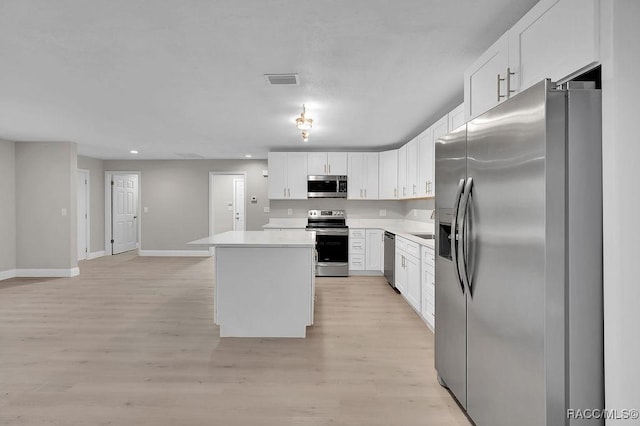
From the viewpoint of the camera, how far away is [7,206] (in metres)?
5.91

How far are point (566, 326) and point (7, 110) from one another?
5.48m

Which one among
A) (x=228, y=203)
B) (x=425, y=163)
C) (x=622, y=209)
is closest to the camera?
(x=622, y=209)

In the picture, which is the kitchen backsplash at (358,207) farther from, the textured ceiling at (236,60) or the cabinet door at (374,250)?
the textured ceiling at (236,60)

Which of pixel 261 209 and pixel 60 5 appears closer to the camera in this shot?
pixel 60 5

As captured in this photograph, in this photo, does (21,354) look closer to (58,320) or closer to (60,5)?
(58,320)

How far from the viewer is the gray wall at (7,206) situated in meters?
5.82

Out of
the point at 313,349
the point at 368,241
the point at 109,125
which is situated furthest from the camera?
the point at 368,241

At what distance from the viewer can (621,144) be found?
134cm

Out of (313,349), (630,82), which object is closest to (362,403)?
(313,349)

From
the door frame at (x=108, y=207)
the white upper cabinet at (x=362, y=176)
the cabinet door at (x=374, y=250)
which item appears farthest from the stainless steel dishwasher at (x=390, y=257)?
the door frame at (x=108, y=207)

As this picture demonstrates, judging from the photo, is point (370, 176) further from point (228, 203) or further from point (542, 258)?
point (542, 258)

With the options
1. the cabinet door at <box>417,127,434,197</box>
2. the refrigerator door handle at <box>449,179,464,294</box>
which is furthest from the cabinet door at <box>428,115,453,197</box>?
the refrigerator door handle at <box>449,179,464,294</box>

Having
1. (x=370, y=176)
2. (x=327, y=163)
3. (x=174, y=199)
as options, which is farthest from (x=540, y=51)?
(x=174, y=199)

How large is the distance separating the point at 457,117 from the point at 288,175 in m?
3.58
